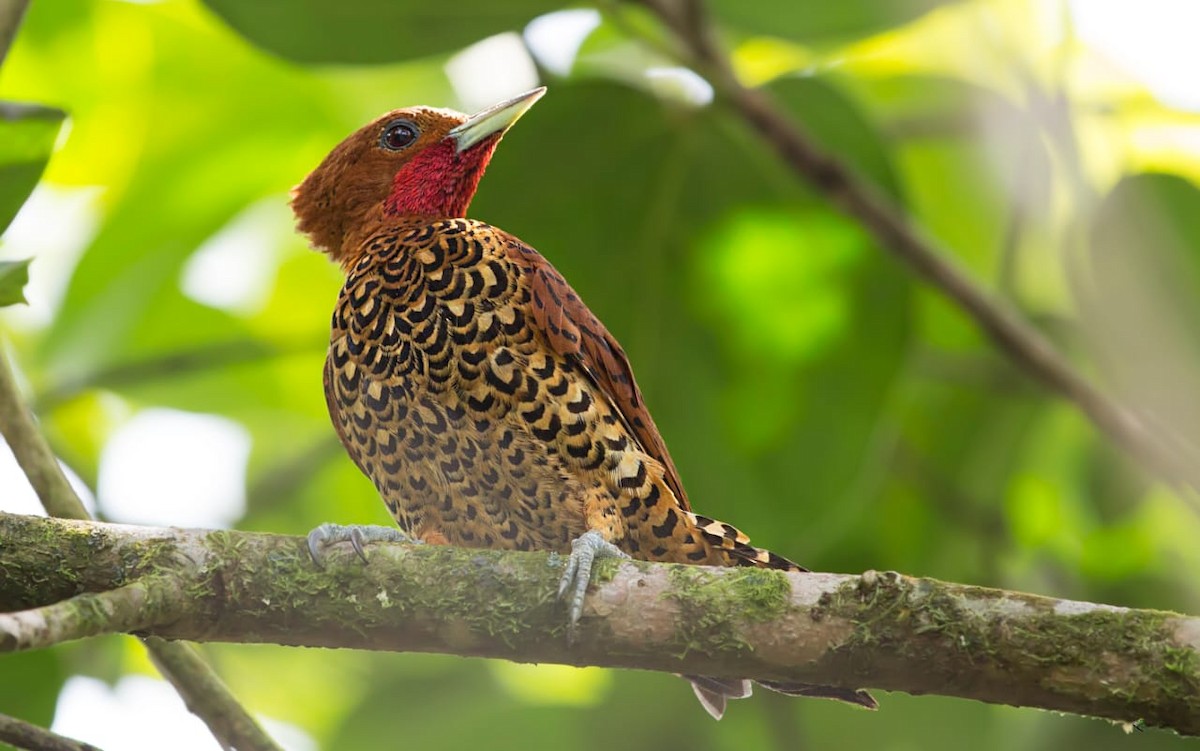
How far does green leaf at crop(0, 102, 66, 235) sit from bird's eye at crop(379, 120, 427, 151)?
99cm

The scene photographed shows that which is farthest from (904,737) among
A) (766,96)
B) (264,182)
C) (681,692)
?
(264,182)

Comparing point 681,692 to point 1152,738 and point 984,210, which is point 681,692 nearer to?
point 1152,738

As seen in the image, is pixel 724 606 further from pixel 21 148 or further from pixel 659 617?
pixel 21 148

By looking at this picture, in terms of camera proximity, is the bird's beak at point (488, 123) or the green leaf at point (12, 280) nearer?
the green leaf at point (12, 280)

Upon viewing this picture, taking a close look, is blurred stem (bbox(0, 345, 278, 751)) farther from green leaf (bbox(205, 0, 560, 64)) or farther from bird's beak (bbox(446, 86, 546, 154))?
green leaf (bbox(205, 0, 560, 64))

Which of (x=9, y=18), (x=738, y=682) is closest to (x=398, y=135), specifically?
(x=9, y=18)

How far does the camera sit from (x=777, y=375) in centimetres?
423

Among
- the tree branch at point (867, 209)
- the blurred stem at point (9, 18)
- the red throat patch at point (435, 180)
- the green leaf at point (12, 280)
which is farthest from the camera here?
the tree branch at point (867, 209)

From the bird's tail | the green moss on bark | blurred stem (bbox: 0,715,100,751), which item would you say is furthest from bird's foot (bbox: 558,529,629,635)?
blurred stem (bbox: 0,715,100,751)

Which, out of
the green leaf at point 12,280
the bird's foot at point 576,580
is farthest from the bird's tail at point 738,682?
the green leaf at point 12,280

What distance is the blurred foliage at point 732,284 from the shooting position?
415cm

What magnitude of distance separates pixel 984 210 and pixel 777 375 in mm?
1695

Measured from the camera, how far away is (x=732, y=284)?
4.23 m

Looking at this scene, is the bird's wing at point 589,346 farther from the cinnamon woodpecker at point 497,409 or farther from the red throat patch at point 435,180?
the red throat patch at point 435,180
